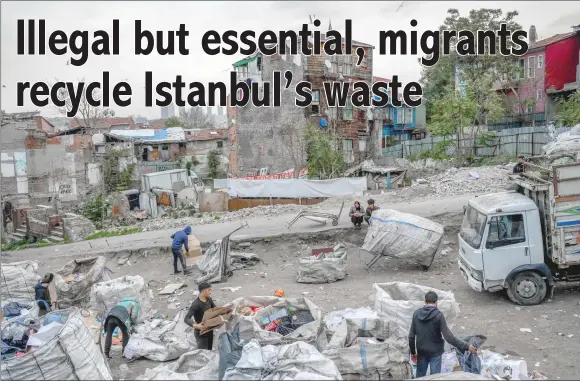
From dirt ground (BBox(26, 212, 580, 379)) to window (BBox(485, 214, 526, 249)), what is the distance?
1164 millimetres

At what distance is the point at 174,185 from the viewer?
28.8m

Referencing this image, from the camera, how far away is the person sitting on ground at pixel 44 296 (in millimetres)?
8906

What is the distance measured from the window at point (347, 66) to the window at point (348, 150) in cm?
413

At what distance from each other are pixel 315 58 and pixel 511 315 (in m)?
23.6

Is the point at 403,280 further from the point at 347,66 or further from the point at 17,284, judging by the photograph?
the point at 347,66

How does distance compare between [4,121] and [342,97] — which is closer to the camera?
[4,121]

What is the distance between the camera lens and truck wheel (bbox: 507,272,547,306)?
909cm

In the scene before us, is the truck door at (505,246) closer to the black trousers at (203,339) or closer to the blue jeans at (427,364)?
the blue jeans at (427,364)

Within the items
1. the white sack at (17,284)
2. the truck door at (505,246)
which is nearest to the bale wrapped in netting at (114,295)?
the white sack at (17,284)

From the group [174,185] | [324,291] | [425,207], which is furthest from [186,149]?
[324,291]

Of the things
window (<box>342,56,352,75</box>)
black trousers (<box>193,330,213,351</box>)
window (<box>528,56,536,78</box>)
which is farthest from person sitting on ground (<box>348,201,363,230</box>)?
window (<box>528,56,536,78</box>)

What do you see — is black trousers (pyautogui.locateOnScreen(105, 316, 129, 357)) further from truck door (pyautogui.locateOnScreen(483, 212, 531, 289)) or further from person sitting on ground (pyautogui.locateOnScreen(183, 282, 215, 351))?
truck door (pyautogui.locateOnScreen(483, 212, 531, 289))

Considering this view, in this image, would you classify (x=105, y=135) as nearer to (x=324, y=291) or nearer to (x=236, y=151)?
(x=236, y=151)

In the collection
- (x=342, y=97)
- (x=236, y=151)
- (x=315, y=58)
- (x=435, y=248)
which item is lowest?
(x=435, y=248)
